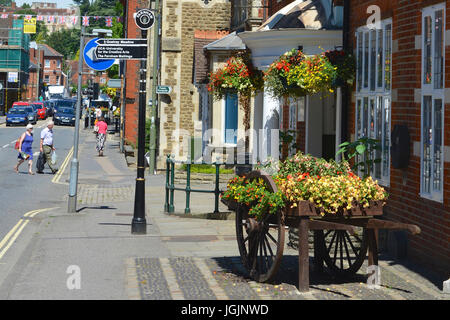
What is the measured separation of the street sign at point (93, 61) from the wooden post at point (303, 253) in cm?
824

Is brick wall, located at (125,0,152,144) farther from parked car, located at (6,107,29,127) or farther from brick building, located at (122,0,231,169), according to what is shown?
parked car, located at (6,107,29,127)

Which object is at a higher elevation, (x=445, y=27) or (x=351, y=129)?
(x=445, y=27)

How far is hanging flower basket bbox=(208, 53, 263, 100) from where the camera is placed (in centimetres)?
1577

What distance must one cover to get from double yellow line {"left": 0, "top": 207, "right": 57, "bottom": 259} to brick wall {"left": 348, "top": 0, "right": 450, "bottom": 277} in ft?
20.1

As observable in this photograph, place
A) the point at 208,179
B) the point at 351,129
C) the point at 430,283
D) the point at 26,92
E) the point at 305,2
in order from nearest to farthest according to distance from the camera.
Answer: the point at 430,283 → the point at 351,129 → the point at 305,2 → the point at 208,179 → the point at 26,92

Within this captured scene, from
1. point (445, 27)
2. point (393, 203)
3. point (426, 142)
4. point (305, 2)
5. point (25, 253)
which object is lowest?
point (25, 253)

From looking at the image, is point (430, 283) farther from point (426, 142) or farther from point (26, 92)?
point (26, 92)

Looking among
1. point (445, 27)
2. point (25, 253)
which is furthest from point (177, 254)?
point (445, 27)

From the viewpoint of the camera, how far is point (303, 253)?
886 cm

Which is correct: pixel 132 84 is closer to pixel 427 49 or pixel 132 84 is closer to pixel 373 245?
pixel 427 49

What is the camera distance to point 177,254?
12000 millimetres

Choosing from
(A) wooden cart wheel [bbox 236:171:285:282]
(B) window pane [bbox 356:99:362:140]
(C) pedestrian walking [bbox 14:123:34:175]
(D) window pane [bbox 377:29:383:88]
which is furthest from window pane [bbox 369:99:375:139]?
(C) pedestrian walking [bbox 14:123:34:175]

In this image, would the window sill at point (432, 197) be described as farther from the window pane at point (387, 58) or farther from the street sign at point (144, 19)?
the street sign at point (144, 19)

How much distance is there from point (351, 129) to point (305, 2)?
367 centimetres
